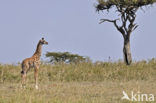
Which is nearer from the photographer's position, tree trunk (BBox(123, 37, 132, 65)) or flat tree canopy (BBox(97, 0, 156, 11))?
tree trunk (BBox(123, 37, 132, 65))

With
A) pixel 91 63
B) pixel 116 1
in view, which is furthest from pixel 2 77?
pixel 116 1

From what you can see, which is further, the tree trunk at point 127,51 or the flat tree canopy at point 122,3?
the flat tree canopy at point 122,3

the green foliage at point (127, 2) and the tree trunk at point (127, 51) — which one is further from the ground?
the green foliage at point (127, 2)

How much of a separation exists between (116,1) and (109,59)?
17.0 ft

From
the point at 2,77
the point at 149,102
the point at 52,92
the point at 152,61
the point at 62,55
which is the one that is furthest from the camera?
the point at 62,55

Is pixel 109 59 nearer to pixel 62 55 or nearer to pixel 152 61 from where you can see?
pixel 152 61

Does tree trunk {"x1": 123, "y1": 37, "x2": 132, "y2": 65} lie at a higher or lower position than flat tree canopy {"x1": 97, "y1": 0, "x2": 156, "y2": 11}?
lower

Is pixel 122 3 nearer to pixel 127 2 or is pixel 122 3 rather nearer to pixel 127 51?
pixel 127 2

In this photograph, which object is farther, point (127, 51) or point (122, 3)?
point (122, 3)

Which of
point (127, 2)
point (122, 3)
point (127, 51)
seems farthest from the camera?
point (122, 3)

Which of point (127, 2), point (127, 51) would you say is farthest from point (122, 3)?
point (127, 51)

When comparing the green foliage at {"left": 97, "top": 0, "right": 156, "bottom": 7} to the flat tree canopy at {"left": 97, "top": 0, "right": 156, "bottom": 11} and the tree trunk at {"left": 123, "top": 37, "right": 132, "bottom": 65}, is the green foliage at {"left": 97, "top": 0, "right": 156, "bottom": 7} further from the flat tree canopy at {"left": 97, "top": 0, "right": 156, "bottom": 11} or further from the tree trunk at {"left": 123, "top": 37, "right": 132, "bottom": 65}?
the tree trunk at {"left": 123, "top": 37, "right": 132, "bottom": 65}

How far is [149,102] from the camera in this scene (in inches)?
372

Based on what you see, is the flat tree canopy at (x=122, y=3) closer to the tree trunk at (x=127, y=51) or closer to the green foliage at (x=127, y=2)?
the green foliage at (x=127, y=2)
